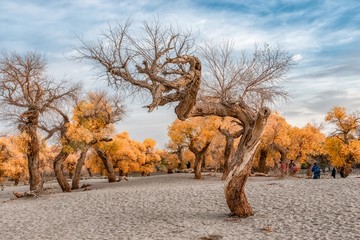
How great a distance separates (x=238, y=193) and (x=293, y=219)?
249 cm

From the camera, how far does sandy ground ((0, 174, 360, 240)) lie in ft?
42.8

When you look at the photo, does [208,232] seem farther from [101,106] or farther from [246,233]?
[101,106]

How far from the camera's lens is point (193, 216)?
16188mm

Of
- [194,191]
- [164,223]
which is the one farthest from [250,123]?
[194,191]

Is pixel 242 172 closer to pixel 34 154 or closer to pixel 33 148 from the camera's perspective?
pixel 33 148

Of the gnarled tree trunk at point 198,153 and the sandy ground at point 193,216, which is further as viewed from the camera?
the gnarled tree trunk at point 198,153

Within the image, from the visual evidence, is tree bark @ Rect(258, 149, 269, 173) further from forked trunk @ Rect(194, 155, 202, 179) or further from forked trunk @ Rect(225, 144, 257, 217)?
forked trunk @ Rect(225, 144, 257, 217)

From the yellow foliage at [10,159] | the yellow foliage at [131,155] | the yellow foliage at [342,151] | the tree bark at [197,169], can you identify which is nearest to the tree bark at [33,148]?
the yellow foliage at [131,155]

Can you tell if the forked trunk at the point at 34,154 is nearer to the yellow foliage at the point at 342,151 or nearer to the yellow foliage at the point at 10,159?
the yellow foliage at the point at 10,159

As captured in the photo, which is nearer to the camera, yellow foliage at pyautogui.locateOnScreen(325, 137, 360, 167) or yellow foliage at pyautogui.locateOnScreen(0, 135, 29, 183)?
yellow foliage at pyautogui.locateOnScreen(325, 137, 360, 167)

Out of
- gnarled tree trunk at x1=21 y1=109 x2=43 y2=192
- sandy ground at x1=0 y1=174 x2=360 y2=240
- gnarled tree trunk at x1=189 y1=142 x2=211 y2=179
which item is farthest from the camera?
gnarled tree trunk at x1=189 y1=142 x2=211 y2=179

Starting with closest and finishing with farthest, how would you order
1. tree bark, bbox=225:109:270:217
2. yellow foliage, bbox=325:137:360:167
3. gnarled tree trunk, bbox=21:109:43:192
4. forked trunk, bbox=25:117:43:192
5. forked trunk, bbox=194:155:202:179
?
tree bark, bbox=225:109:270:217
gnarled tree trunk, bbox=21:109:43:192
forked trunk, bbox=25:117:43:192
forked trunk, bbox=194:155:202:179
yellow foliage, bbox=325:137:360:167

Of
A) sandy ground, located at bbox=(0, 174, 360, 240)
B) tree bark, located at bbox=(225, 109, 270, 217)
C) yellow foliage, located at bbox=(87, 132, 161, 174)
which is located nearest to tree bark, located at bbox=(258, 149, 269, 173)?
yellow foliage, located at bbox=(87, 132, 161, 174)

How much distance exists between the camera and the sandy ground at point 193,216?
13047mm
